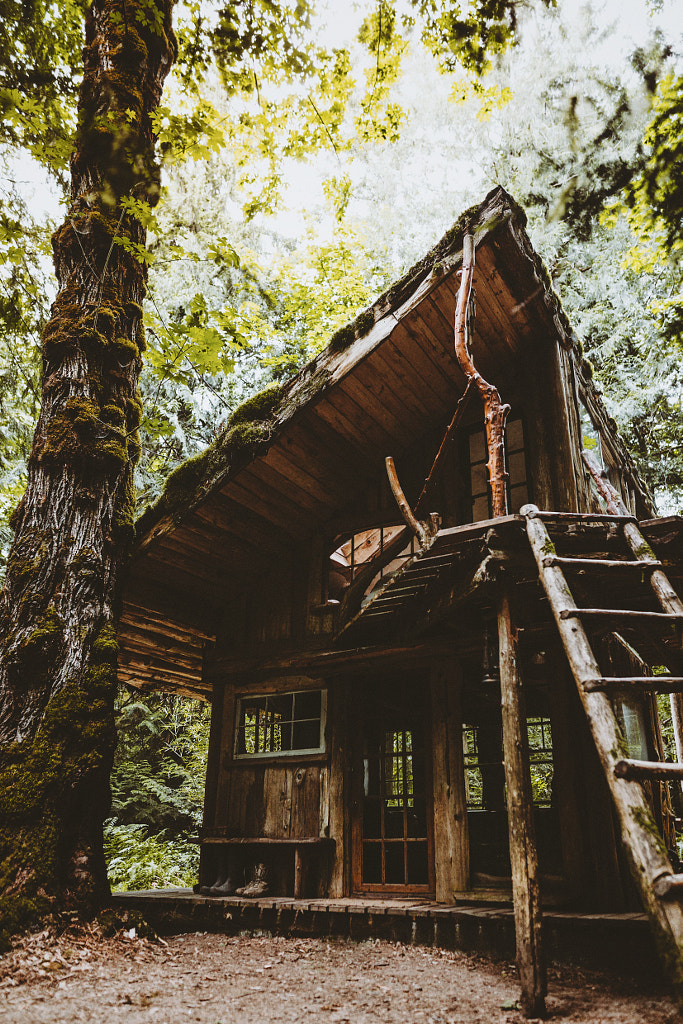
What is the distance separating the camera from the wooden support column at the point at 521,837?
3.63 m

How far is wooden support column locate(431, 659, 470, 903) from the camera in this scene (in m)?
6.21

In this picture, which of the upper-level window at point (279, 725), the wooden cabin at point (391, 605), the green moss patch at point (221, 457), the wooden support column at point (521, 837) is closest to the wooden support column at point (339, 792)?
the wooden cabin at point (391, 605)

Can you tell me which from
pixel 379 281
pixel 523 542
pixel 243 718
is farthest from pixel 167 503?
pixel 379 281

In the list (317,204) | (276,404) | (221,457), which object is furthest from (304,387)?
(317,204)

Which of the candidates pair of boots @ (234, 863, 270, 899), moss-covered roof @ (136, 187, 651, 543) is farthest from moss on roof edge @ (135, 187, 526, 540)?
pair of boots @ (234, 863, 270, 899)

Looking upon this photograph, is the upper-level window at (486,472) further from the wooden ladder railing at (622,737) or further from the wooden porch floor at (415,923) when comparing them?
the wooden porch floor at (415,923)

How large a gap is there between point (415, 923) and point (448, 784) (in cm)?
137

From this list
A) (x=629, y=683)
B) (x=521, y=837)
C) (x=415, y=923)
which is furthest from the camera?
(x=415, y=923)

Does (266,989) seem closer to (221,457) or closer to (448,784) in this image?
→ (448,784)

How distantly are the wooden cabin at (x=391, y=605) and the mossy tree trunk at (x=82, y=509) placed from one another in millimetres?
1282

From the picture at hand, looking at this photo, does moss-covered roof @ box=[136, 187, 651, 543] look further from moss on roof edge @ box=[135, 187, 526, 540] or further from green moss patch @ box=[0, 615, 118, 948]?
green moss patch @ box=[0, 615, 118, 948]

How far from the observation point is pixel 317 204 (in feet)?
66.0

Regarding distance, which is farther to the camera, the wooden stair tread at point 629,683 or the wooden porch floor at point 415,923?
the wooden porch floor at point 415,923

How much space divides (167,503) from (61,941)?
4.05 metres
